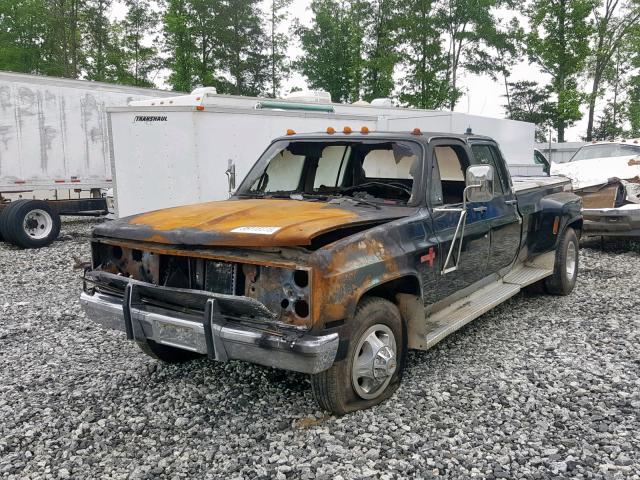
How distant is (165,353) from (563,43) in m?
28.3

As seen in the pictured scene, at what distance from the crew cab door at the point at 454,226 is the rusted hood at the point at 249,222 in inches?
14.8

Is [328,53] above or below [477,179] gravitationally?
above

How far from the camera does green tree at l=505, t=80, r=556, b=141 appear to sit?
40.0 metres

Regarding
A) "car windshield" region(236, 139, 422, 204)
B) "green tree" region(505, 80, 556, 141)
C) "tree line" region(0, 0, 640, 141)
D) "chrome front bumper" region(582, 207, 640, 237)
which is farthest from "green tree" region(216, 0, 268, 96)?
"car windshield" region(236, 139, 422, 204)

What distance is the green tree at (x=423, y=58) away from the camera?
99.7ft

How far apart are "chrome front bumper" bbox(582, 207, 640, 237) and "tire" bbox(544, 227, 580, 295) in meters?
2.88

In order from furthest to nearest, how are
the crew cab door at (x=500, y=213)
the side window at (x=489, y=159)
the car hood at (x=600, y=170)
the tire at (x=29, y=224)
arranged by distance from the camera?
the tire at (x=29, y=224) < the car hood at (x=600, y=170) < the side window at (x=489, y=159) < the crew cab door at (x=500, y=213)

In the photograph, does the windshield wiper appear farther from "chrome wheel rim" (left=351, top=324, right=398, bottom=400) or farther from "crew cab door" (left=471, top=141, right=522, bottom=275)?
"crew cab door" (left=471, top=141, right=522, bottom=275)

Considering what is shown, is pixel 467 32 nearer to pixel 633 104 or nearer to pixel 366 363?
pixel 633 104

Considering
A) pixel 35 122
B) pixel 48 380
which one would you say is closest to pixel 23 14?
pixel 35 122

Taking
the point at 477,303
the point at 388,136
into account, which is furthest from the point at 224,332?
the point at 477,303

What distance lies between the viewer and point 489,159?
560cm

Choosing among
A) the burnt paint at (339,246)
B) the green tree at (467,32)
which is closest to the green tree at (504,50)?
the green tree at (467,32)

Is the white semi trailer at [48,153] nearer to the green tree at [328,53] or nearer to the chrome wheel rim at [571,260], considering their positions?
the chrome wheel rim at [571,260]
